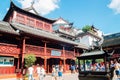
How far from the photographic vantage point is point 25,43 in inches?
838

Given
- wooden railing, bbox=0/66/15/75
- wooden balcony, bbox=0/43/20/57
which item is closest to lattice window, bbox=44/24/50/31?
wooden balcony, bbox=0/43/20/57

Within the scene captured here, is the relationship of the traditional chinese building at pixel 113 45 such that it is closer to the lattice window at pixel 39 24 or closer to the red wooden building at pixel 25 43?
the red wooden building at pixel 25 43

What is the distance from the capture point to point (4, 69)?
58.3 ft

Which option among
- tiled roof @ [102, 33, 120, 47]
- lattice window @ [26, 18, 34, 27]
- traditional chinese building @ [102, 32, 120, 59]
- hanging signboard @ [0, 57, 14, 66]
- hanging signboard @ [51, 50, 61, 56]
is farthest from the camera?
tiled roof @ [102, 33, 120, 47]

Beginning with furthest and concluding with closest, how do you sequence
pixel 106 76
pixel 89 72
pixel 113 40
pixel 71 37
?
pixel 71 37
pixel 113 40
pixel 89 72
pixel 106 76

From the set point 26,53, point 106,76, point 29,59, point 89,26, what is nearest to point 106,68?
point 106,76

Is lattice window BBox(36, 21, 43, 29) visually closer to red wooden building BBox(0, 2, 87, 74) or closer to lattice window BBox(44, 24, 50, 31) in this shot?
red wooden building BBox(0, 2, 87, 74)

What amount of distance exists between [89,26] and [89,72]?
4294 centimetres

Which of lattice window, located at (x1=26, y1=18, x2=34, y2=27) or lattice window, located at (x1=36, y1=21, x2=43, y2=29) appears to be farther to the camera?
lattice window, located at (x1=36, y1=21, x2=43, y2=29)

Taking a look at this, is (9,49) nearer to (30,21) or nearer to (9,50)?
(9,50)

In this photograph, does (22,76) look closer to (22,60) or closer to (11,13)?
(22,60)

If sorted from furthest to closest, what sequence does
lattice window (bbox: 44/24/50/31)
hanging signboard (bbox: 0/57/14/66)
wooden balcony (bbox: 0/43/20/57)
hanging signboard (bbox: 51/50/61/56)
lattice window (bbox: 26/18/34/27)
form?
lattice window (bbox: 44/24/50/31) → lattice window (bbox: 26/18/34/27) → hanging signboard (bbox: 51/50/61/56) → hanging signboard (bbox: 0/57/14/66) → wooden balcony (bbox: 0/43/20/57)

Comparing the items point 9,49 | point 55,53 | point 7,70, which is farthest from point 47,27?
point 7,70

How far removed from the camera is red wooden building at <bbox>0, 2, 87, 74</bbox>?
18.4 m
